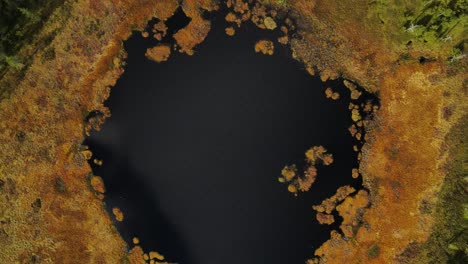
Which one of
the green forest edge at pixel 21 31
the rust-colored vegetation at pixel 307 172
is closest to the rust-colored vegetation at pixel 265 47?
the rust-colored vegetation at pixel 307 172

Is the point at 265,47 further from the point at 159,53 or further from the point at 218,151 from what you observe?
the point at 218,151

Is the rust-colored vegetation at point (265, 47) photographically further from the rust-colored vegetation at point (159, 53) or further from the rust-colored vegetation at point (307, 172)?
the rust-colored vegetation at point (307, 172)

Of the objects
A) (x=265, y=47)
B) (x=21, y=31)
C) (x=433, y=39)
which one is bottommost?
(x=21, y=31)

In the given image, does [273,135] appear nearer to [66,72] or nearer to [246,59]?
[246,59]

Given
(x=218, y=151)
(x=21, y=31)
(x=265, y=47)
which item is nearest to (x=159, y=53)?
(x=265, y=47)

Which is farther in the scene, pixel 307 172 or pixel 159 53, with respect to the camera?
pixel 159 53

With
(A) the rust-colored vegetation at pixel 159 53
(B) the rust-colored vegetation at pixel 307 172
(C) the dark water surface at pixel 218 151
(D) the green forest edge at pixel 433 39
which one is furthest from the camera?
(A) the rust-colored vegetation at pixel 159 53

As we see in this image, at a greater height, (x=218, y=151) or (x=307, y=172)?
(x=307, y=172)

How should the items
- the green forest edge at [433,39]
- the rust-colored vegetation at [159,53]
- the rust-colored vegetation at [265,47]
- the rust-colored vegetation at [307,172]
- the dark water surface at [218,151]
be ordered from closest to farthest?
the green forest edge at [433,39], the dark water surface at [218,151], the rust-colored vegetation at [307,172], the rust-colored vegetation at [159,53], the rust-colored vegetation at [265,47]
